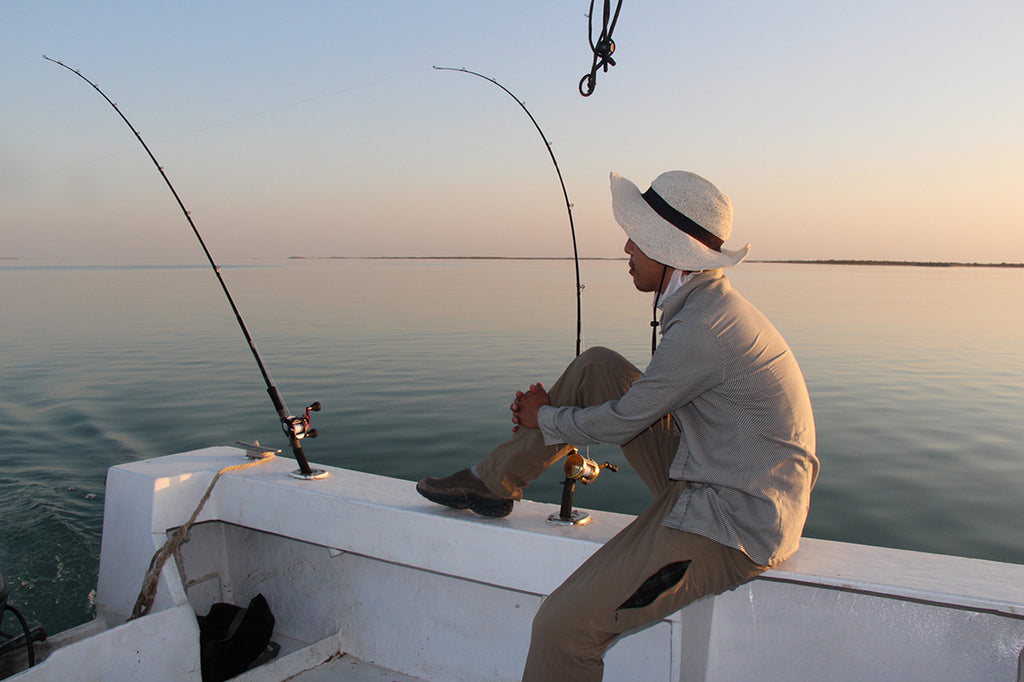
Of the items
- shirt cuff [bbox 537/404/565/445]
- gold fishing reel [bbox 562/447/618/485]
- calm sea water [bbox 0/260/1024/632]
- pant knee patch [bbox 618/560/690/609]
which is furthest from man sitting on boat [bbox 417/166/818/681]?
calm sea water [bbox 0/260/1024/632]

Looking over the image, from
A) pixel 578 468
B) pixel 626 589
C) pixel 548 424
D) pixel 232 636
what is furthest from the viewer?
pixel 232 636

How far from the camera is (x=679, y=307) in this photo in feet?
5.60

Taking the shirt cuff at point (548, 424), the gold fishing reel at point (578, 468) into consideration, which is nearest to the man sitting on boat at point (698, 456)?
the shirt cuff at point (548, 424)

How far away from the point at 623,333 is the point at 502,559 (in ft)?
35.3

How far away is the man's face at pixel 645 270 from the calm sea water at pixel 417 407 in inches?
115

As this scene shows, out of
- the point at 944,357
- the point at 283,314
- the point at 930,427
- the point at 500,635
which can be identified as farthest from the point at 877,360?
the point at 283,314

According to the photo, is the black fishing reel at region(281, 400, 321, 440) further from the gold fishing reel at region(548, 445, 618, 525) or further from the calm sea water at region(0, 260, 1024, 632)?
the calm sea water at region(0, 260, 1024, 632)

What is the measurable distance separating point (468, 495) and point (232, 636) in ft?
3.64

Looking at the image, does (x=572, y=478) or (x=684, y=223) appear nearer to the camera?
(x=684, y=223)

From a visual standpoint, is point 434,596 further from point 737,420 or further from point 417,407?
point 417,407

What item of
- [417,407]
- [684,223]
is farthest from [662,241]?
[417,407]

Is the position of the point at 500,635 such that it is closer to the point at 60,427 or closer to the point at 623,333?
the point at 60,427

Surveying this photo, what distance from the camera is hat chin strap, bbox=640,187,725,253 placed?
66.7 inches

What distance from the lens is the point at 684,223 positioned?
170 cm
